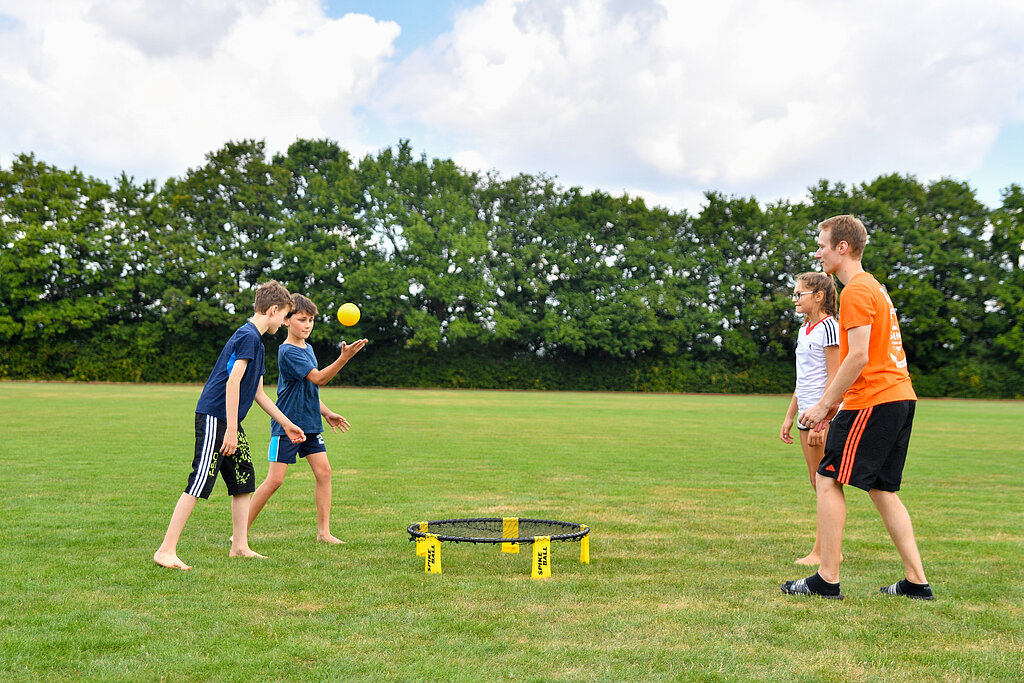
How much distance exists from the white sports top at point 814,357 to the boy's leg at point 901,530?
1094 mm

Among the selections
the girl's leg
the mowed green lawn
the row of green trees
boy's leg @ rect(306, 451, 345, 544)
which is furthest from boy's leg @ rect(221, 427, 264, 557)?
the row of green trees

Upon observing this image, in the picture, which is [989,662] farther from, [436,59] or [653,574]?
[436,59]

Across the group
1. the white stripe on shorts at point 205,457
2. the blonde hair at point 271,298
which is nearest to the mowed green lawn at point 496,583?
the white stripe on shorts at point 205,457

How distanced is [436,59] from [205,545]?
48.3 feet

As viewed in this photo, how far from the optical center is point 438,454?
1304 centimetres

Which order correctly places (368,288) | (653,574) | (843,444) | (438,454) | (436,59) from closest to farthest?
(843,444), (653,574), (438,454), (436,59), (368,288)

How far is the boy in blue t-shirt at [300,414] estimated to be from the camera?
654cm

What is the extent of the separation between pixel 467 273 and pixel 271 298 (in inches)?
1698

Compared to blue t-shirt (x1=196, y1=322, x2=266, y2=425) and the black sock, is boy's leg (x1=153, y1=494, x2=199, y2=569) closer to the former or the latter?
blue t-shirt (x1=196, y1=322, x2=266, y2=425)

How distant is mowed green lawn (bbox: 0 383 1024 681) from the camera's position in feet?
12.3

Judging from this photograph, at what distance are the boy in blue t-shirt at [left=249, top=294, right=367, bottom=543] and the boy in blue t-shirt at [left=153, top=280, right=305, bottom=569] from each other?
1.42 ft

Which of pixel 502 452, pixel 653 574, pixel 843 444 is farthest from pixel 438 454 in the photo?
pixel 843 444

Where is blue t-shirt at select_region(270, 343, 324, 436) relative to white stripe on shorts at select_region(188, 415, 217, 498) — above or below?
above

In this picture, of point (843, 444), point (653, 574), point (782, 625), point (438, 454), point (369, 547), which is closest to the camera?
point (782, 625)
